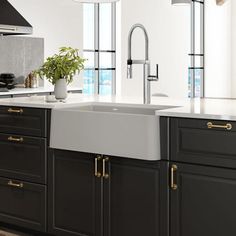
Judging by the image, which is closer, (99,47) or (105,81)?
(99,47)

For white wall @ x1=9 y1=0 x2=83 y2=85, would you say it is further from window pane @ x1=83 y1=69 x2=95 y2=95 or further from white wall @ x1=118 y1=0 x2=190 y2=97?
white wall @ x1=118 y1=0 x2=190 y2=97

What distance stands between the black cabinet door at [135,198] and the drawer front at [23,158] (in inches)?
22.4

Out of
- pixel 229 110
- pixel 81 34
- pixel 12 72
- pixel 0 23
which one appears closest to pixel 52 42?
pixel 81 34

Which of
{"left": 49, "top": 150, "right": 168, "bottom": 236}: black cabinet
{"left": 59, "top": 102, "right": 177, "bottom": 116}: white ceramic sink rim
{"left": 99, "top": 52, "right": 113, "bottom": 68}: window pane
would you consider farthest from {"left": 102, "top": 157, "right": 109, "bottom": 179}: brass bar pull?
{"left": 99, "top": 52, "right": 113, "bottom": 68}: window pane

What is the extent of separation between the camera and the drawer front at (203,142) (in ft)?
9.32

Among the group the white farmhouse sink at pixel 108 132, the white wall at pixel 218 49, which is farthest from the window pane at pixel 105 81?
the white farmhouse sink at pixel 108 132

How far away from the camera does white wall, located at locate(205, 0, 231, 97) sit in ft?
35.9

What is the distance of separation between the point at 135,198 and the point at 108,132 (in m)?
0.43

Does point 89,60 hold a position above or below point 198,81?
above

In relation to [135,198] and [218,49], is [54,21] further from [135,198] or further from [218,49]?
[218,49]

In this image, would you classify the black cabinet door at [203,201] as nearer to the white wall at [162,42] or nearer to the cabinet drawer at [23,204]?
the cabinet drawer at [23,204]

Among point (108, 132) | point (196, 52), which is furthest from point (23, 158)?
point (196, 52)

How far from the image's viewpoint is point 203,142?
9.62 ft

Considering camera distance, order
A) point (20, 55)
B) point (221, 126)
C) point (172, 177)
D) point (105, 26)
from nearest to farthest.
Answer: point (221, 126)
point (172, 177)
point (20, 55)
point (105, 26)
